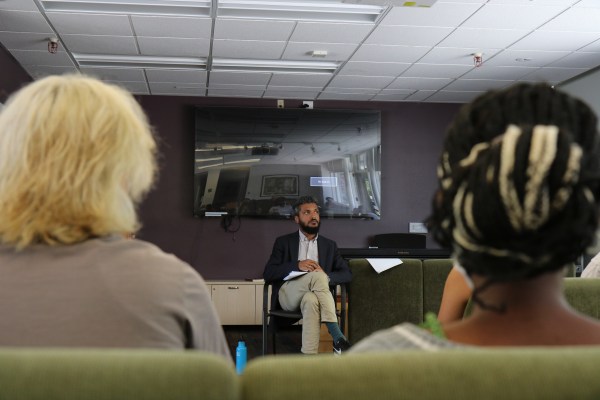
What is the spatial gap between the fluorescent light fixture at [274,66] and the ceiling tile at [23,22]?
5.12ft

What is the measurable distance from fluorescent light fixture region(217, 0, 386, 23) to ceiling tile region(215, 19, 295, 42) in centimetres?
12

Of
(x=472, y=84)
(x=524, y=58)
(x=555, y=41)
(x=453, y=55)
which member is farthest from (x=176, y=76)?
(x=555, y=41)

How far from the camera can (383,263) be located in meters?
3.79

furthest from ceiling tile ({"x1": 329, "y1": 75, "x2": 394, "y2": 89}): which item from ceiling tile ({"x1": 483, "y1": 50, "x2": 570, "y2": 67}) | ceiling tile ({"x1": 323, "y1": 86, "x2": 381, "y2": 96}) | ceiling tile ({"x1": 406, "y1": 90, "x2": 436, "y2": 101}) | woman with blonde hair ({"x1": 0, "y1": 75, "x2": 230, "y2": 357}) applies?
woman with blonde hair ({"x1": 0, "y1": 75, "x2": 230, "y2": 357})

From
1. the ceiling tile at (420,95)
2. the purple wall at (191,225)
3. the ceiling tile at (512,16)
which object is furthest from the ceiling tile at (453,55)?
the purple wall at (191,225)

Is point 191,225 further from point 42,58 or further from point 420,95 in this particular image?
point 420,95

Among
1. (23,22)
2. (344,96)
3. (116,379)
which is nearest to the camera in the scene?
(116,379)

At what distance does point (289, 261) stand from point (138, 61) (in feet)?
7.74

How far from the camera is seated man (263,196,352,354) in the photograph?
189 inches

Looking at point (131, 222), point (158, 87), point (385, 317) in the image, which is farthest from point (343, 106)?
point (131, 222)

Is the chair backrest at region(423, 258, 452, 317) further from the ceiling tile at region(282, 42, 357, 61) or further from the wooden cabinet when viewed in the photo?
the wooden cabinet

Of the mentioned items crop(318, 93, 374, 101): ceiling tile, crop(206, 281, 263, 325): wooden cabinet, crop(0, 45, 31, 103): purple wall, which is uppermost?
crop(318, 93, 374, 101): ceiling tile

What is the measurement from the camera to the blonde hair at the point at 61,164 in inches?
48.6

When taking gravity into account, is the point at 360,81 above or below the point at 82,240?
above
